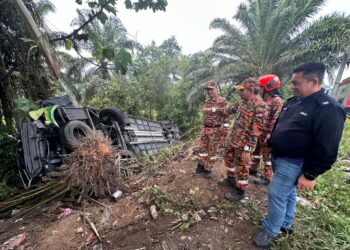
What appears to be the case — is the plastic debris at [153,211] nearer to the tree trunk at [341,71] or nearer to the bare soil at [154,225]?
the bare soil at [154,225]

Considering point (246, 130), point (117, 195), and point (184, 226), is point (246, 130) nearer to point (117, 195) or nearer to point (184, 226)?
point (184, 226)

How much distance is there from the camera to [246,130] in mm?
2811

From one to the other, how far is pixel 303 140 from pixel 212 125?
5.83 ft

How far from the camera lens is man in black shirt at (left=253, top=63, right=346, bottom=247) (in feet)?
5.42

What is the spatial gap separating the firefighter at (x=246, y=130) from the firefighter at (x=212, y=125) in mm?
518

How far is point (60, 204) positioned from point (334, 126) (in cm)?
413

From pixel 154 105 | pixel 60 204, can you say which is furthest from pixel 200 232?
pixel 154 105

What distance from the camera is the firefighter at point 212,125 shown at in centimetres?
348

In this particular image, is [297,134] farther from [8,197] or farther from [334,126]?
[8,197]

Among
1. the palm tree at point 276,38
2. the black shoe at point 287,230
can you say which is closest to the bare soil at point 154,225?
the black shoe at point 287,230

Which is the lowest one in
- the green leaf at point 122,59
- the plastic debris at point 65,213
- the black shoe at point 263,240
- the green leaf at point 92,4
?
the black shoe at point 263,240

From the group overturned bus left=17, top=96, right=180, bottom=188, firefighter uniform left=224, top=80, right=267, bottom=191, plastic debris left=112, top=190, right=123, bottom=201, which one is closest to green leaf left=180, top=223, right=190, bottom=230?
firefighter uniform left=224, top=80, right=267, bottom=191

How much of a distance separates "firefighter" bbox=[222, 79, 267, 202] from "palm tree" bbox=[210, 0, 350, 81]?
671 centimetres

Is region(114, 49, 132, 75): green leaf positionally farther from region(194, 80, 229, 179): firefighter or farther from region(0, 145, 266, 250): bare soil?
region(194, 80, 229, 179): firefighter
